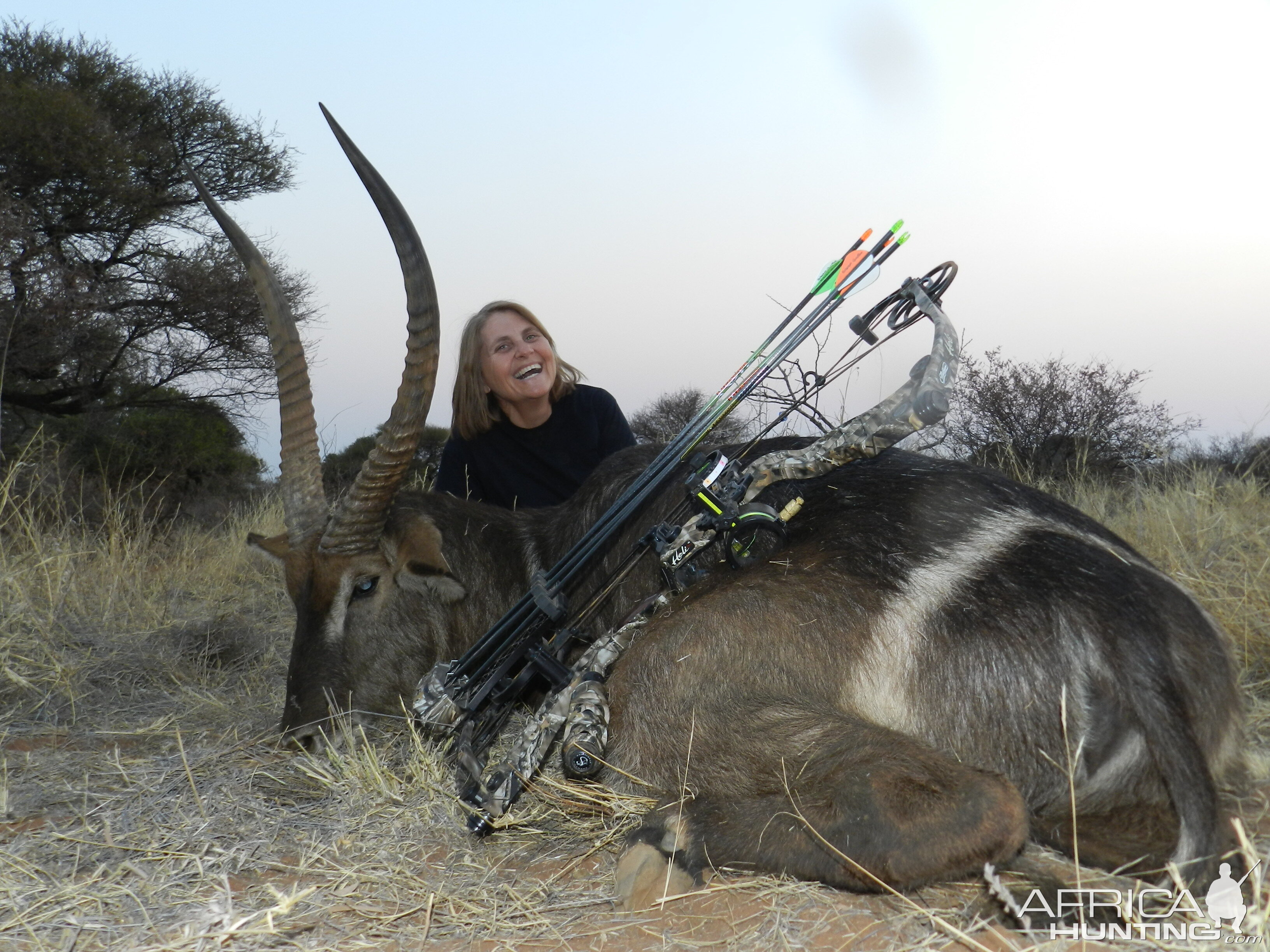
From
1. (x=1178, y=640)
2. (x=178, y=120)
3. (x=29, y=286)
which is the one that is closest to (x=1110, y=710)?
(x=1178, y=640)

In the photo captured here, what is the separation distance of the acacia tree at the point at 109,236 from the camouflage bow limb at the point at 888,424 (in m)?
9.56

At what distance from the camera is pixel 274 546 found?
3805 millimetres

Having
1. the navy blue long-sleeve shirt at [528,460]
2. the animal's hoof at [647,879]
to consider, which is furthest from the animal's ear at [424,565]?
the navy blue long-sleeve shirt at [528,460]

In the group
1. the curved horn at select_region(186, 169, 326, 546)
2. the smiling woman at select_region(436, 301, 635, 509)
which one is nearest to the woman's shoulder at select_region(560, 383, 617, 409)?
the smiling woman at select_region(436, 301, 635, 509)

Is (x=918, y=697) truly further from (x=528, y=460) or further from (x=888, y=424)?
(x=528, y=460)

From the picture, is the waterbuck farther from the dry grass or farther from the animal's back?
the dry grass

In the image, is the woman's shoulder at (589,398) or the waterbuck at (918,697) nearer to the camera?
the waterbuck at (918,697)

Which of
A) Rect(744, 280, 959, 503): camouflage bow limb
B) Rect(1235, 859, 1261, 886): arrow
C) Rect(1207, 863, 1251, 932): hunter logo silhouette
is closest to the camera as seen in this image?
Rect(1235, 859, 1261, 886): arrow

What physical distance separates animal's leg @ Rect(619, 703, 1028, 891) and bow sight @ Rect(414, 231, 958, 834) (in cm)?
44

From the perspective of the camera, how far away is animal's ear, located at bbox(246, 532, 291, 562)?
378 cm

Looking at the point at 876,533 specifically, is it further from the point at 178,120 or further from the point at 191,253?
the point at 178,120

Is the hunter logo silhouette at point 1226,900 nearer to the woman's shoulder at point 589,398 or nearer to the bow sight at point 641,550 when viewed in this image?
the bow sight at point 641,550

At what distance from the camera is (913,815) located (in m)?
2.21

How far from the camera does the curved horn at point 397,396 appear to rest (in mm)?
3383
